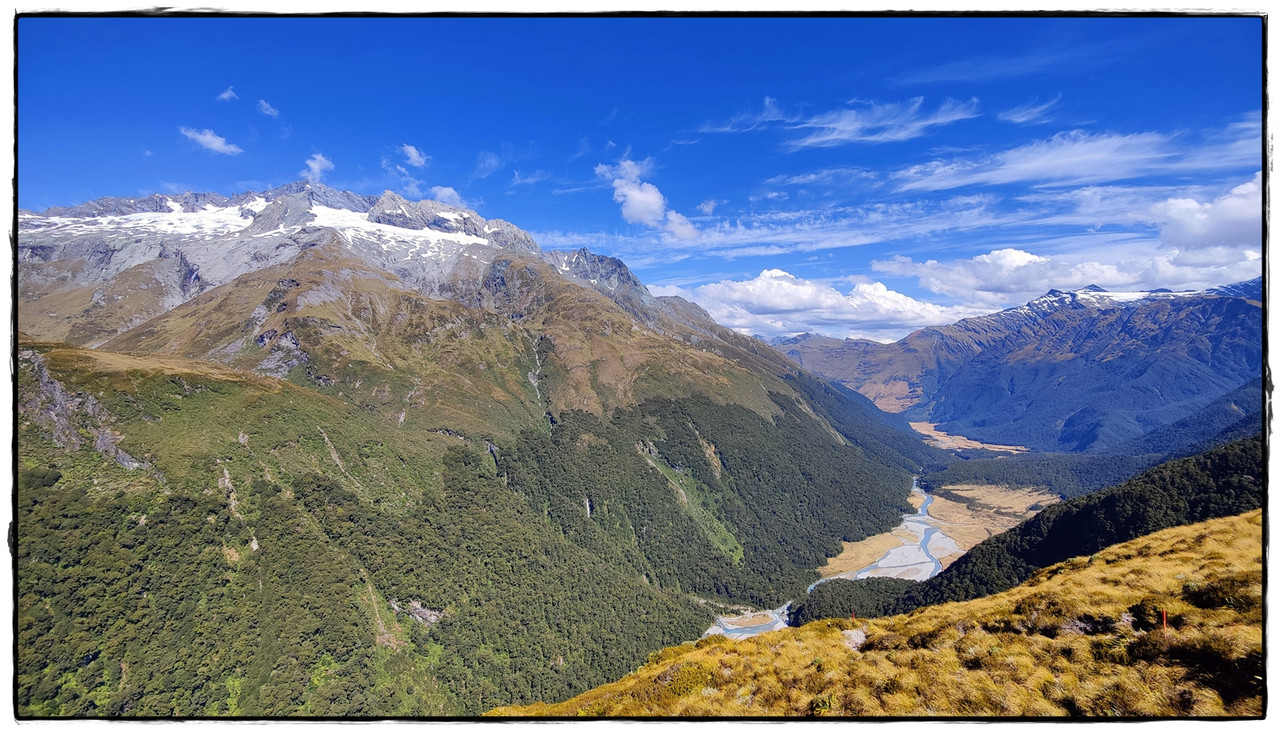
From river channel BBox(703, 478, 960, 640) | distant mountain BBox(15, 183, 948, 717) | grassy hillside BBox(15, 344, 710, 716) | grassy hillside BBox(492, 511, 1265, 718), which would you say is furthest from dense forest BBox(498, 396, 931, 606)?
grassy hillside BBox(492, 511, 1265, 718)

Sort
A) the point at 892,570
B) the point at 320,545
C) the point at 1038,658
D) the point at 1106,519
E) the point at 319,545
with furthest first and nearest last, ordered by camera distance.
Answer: the point at 892,570
the point at 320,545
the point at 319,545
the point at 1106,519
the point at 1038,658

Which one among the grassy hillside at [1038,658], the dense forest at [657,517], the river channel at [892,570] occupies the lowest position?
the river channel at [892,570]

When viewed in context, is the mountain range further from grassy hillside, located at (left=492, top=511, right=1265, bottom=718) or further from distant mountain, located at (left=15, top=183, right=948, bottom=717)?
grassy hillside, located at (left=492, top=511, right=1265, bottom=718)

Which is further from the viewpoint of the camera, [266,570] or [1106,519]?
[1106,519]

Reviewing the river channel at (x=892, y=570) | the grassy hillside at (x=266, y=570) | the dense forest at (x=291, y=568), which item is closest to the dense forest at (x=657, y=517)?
the dense forest at (x=291, y=568)

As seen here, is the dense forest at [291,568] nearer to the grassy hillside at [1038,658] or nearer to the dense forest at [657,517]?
the dense forest at [657,517]

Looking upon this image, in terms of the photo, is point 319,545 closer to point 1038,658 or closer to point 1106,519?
point 1038,658

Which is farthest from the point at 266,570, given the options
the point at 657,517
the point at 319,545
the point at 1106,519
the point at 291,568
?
the point at 1106,519
